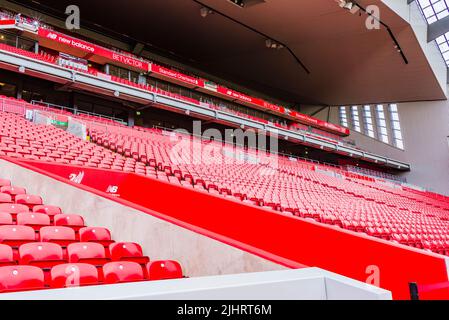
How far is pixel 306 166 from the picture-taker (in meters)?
20.9

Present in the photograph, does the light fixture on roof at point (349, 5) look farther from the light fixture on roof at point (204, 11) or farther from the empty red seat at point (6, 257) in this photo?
the empty red seat at point (6, 257)

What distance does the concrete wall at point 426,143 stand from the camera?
23.6 meters

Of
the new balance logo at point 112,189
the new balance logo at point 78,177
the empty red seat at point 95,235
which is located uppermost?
the new balance logo at point 78,177

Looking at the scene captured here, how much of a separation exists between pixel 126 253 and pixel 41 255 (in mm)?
585

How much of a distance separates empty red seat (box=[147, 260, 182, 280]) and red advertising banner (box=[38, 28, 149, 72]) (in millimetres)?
16130

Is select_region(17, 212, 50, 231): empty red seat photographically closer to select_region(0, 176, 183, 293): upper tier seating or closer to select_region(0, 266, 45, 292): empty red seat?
select_region(0, 176, 183, 293): upper tier seating

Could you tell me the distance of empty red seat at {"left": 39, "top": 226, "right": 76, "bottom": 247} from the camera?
2971mm

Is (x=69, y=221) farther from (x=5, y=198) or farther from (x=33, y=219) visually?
(x=5, y=198)

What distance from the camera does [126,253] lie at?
9.35 ft

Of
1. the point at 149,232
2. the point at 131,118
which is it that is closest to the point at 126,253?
the point at 149,232

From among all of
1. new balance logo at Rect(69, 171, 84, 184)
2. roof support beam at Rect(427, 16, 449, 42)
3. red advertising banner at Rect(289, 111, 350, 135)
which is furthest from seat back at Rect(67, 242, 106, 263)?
red advertising banner at Rect(289, 111, 350, 135)

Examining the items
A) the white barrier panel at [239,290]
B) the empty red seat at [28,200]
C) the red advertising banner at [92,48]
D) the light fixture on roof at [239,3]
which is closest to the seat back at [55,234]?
the empty red seat at [28,200]

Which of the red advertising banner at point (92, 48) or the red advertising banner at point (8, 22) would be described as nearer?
the red advertising banner at point (8, 22)

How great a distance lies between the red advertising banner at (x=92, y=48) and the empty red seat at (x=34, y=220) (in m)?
14.8
